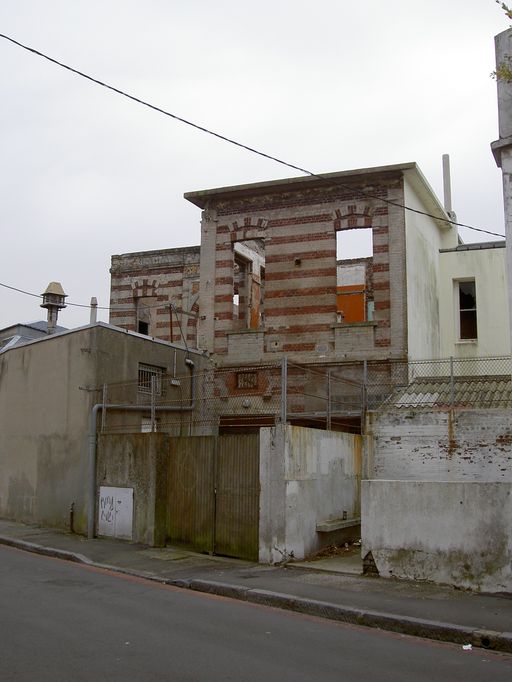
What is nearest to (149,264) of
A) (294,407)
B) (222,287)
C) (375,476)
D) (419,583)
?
(222,287)

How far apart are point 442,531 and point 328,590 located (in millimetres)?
1934

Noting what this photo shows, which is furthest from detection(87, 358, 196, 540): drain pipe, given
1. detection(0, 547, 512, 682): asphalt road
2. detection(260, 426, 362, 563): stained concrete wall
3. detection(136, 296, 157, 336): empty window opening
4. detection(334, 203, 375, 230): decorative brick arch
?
detection(136, 296, 157, 336): empty window opening

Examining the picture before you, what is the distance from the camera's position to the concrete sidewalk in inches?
324

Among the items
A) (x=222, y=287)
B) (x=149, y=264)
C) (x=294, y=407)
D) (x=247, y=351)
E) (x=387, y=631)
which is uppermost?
(x=149, y=264)

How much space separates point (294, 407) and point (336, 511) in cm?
466

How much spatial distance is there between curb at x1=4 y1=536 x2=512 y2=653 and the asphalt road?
0.60 ft

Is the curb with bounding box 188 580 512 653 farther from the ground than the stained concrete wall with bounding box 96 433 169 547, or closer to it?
closer to it

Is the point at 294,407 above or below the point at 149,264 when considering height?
below

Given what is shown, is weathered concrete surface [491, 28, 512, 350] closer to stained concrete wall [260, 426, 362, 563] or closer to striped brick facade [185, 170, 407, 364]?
stained concrete wall [260, 426, 362, 563]

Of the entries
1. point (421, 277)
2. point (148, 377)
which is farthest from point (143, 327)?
point (421, 277)

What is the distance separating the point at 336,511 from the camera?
14.8 m

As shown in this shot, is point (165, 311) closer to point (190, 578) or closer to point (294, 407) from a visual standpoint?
point (294, 407)

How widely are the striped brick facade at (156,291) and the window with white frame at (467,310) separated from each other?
952 cm

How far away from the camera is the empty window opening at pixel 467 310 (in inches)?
891
